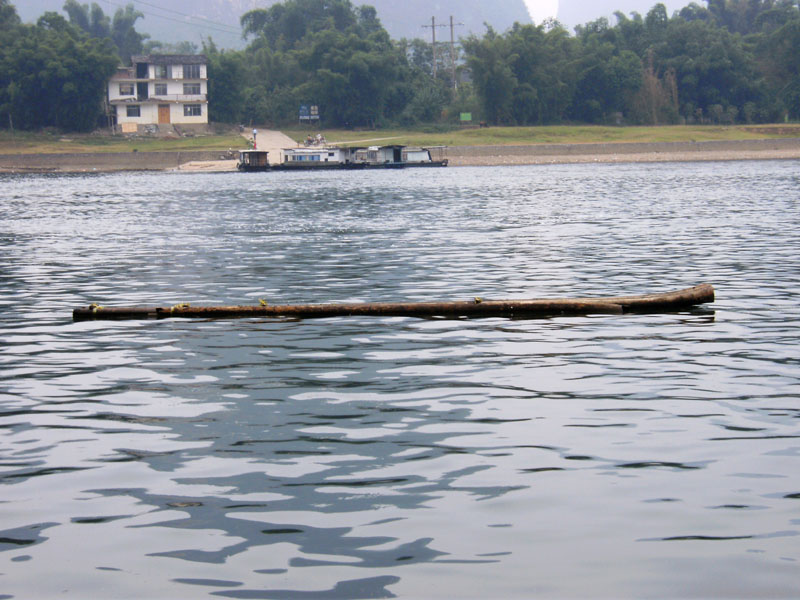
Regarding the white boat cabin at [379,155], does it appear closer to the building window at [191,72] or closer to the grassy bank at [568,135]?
the grassy bank at [568,135]

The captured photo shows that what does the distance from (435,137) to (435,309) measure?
11474 centimetres

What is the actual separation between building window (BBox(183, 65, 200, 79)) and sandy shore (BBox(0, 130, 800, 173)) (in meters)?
14.2

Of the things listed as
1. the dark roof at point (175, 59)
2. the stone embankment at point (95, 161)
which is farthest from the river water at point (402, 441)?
the dark roof at point (175, 59)

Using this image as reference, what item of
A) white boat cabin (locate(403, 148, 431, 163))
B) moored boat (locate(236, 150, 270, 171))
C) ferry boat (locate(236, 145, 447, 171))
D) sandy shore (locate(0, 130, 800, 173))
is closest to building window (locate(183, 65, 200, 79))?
sandy shore (locate(0, 130, 800, 173))

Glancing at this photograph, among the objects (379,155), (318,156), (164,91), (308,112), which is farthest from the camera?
(308,112)

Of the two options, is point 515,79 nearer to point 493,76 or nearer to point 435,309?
point 493,76

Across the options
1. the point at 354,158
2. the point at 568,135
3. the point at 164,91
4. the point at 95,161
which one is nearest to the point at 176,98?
the point at 164,91

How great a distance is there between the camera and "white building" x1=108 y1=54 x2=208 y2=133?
129125mm

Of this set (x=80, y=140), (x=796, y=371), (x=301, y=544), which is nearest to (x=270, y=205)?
(x=796, y=371)

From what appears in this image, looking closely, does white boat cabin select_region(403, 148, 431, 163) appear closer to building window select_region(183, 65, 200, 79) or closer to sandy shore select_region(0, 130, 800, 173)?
sandy shore select_region(0, 130, 800, 173)

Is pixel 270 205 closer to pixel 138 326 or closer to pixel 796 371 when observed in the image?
pixel 138 326

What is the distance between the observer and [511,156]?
120 metres

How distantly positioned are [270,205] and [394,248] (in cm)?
2692

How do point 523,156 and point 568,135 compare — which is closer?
point 523,156
